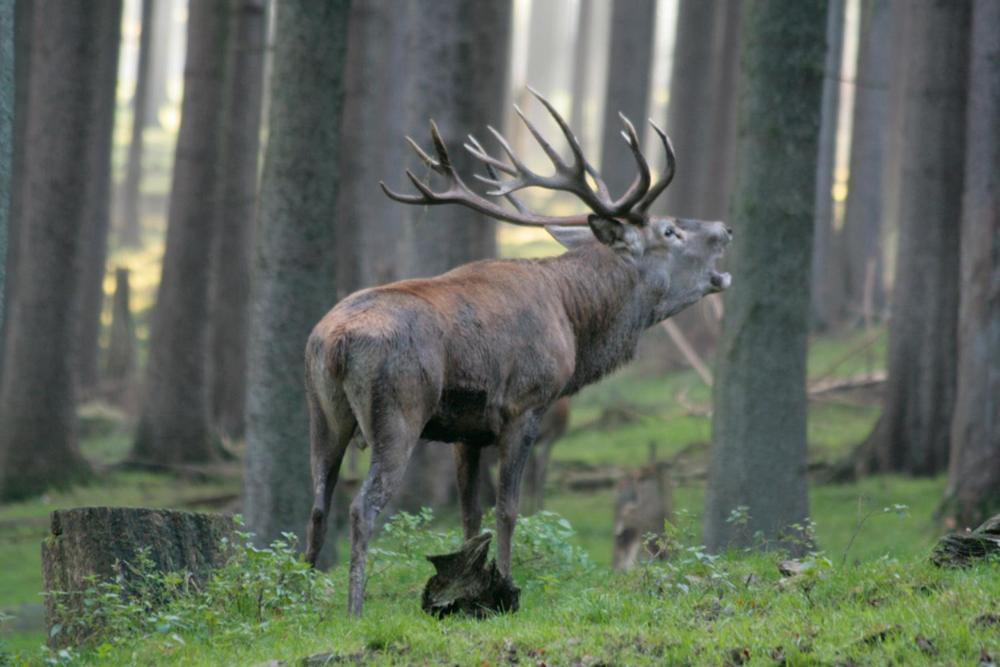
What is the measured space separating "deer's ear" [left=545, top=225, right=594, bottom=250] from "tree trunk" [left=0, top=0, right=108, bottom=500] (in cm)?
889

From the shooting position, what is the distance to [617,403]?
2434 cm

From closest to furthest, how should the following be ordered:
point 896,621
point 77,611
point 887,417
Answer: point 896,621 → point 77,611 → point 887,417

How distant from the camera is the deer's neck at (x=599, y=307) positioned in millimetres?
9891

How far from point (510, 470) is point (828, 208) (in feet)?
66.9

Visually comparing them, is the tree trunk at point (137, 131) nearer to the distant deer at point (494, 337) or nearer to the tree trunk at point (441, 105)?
the tree trunk at point (441, 105)

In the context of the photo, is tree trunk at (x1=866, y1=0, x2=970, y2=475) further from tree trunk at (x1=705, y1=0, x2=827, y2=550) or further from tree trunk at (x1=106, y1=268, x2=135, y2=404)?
tree trunk at (x1=106, y1=268, x2=135, y2=404)

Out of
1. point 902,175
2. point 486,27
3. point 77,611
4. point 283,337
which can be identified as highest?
point 486,27

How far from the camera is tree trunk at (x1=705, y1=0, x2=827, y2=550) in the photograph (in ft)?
40.4

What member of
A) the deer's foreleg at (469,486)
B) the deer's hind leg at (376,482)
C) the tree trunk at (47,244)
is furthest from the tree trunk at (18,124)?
the deer's hind leg at (376,482)

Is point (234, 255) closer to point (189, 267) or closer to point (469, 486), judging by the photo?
point (189, 267)

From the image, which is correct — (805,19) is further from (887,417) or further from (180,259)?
(180,259)

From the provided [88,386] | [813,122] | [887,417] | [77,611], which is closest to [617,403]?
[887,417]

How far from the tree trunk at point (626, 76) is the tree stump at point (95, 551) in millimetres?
17688

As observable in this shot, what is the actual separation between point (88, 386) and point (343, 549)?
12736mm
